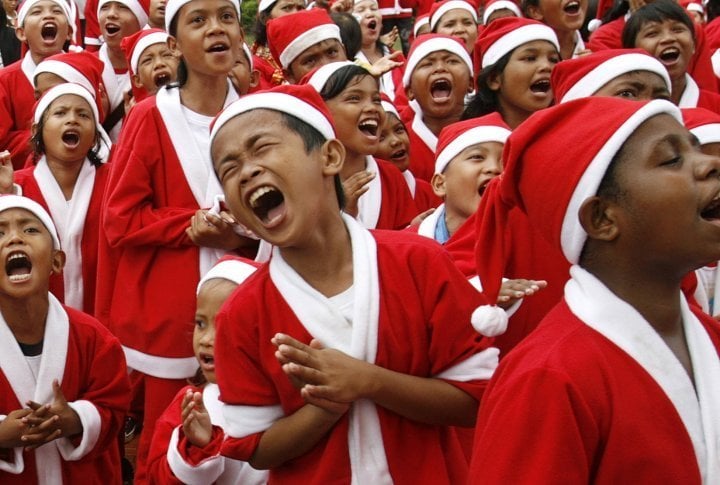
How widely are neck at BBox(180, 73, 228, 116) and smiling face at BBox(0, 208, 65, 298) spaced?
753mm

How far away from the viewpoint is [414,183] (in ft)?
14.7

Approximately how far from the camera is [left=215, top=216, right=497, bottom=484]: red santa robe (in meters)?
2.32

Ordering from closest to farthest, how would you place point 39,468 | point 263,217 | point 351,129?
1. point 263,217
2. point 39,468
3. point 351,129

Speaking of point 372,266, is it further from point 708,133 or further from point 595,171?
point 708,133

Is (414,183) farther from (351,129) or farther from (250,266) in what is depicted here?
(250,266)

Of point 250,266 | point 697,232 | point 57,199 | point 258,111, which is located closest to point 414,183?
point 250,266

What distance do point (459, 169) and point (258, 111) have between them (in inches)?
47.9

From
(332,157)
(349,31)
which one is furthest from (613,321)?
(349,31)

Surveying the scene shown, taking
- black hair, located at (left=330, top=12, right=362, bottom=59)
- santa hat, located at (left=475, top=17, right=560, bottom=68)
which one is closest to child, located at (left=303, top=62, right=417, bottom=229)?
santa hat, located at (left=475, top=17, right=560, bottom=68)

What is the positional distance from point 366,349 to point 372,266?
0.61 feet

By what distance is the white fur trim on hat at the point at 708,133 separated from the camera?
337cm

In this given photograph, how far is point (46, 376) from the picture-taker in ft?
11.4

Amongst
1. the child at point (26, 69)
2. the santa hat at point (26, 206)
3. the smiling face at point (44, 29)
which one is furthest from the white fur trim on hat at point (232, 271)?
the smiling face at point (44, 29)

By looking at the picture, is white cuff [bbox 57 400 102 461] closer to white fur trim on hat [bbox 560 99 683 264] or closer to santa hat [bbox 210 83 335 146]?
santa hat [bbox 210 83 335 146]
